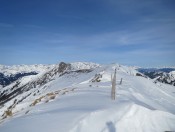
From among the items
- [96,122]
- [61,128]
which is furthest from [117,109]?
[61,128]

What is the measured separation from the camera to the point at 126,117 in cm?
1540

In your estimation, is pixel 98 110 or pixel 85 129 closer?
pixel 85 129

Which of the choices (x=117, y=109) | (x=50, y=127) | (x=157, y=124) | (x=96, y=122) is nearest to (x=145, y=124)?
(x=157, y=124)

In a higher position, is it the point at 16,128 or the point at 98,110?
the point at 98,110

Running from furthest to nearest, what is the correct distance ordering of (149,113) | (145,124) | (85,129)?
(149,113) → (145,124) → (85,129)

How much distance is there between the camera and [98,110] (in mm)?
16188

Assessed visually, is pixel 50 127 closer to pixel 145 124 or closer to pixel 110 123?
pixel 110 123

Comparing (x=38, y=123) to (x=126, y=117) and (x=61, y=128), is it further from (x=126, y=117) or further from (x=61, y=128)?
(x=126, y=117)

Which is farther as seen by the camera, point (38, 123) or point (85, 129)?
point (38, 123)

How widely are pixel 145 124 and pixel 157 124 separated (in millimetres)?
1062

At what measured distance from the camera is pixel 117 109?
16.7 metres

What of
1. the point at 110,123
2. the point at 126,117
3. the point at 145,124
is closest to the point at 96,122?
the point at 110,123

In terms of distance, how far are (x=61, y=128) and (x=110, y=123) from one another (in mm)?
3086

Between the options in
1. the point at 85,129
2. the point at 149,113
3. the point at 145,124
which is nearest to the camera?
the point at 85,129
